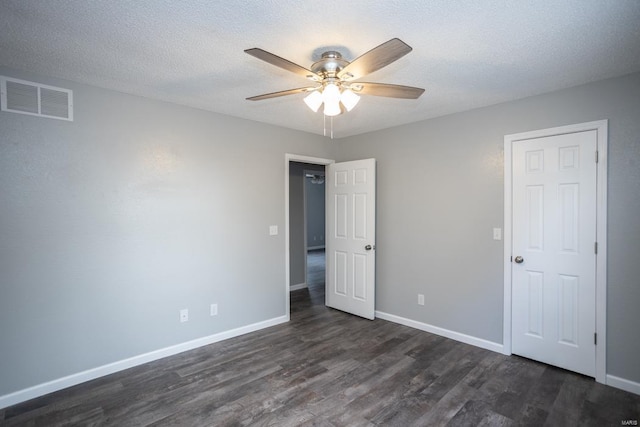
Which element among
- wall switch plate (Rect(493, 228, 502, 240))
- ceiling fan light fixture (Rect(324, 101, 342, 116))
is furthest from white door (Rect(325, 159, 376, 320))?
ceiling fan light fixture (Rect(324, 101, 342, 116))

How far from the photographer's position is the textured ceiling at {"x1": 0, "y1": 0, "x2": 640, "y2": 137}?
5.41ft

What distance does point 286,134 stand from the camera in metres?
4.05

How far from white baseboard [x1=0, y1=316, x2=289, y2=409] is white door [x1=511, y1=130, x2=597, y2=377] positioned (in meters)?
2.85

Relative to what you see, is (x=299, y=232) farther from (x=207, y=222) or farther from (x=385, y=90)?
(x=385, y=90)

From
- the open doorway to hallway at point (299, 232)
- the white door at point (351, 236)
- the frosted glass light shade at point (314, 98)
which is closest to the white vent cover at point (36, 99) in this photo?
the frosted glass light shade at point (314, 98)

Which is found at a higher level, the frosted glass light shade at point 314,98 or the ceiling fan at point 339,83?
the ceiling fan at point 339,83

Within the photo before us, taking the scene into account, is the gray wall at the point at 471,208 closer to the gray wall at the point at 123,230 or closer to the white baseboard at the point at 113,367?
the gray wall at the point at 123,230

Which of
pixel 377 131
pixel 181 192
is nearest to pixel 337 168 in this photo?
pixel 377 131

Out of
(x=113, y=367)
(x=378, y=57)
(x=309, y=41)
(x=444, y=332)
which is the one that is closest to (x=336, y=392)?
(x=444, y=332)

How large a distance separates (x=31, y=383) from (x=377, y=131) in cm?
421

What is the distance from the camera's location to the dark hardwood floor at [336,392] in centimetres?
219

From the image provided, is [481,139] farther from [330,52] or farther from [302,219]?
[302,219]

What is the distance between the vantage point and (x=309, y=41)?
1959 mm

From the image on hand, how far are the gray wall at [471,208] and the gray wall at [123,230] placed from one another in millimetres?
1587
